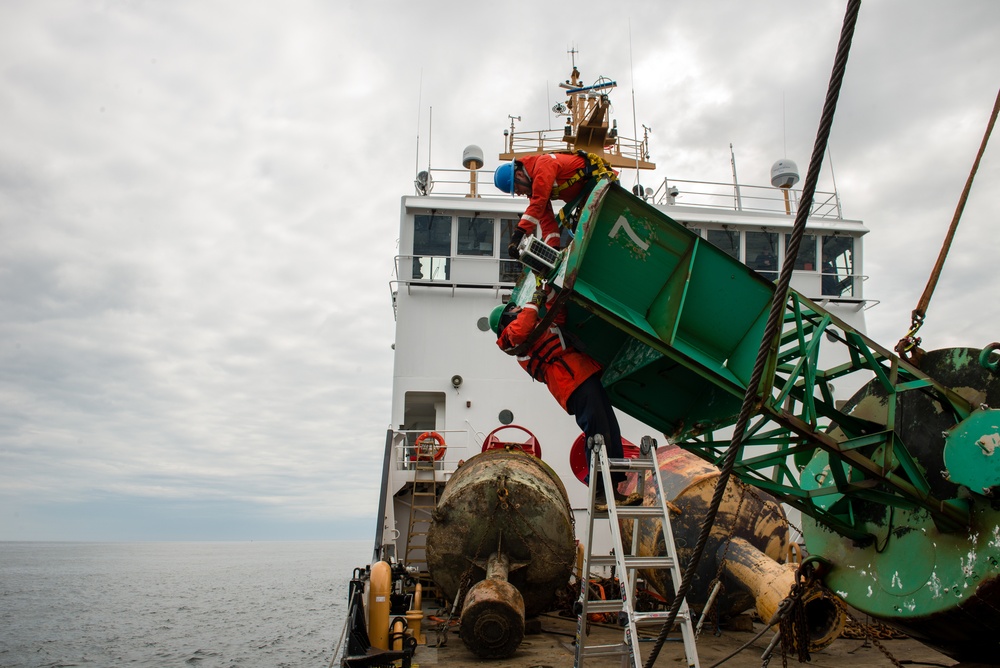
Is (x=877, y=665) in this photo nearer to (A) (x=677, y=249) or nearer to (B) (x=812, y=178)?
(A) (x=677, y=249)

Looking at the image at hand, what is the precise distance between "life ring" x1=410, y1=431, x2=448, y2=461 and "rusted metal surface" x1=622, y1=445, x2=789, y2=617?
360cm

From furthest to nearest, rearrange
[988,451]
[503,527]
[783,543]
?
[783,543], [503,527], [988,451]

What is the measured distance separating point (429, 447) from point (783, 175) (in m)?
10.2

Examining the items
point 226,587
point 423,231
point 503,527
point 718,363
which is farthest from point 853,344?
point 226,587

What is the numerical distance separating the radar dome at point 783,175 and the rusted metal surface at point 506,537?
35.7 feet

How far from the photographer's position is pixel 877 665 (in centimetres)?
629

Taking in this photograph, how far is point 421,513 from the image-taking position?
36.8ft

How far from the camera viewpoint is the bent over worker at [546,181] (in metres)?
5.60

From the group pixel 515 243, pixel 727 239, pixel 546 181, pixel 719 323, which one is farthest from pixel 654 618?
pixel 727 239

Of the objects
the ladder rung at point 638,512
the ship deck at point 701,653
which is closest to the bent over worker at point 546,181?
the ladder rung at point 638,512

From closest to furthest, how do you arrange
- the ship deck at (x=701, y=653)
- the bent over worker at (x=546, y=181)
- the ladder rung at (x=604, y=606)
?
1. the ladder rung at (x=604, y=606)
2. the bent over worker at (x=546, y=181)
3. the ship deck at (x=701, y=653)

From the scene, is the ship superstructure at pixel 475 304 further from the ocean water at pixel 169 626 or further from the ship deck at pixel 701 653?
the ocean water at pixel 169 626

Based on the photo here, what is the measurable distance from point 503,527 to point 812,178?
5854 millimetres

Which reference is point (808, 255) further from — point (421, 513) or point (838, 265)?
point (421, 513)
